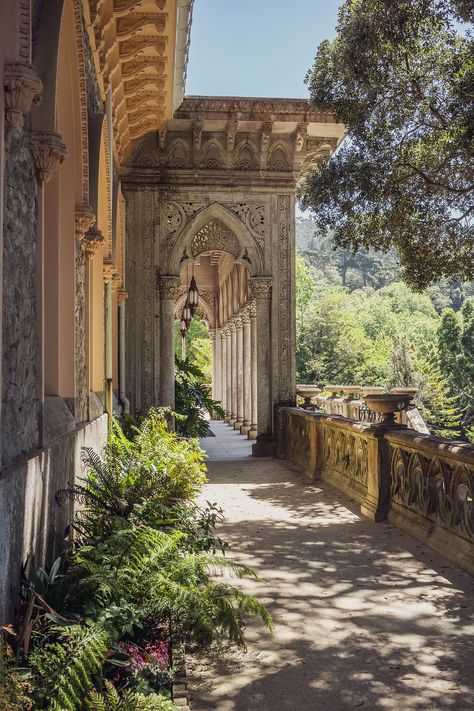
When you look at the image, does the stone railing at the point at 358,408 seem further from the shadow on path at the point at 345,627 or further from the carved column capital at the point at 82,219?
the carved column capital at the point at 82,219

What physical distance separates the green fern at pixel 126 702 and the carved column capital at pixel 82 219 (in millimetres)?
4270

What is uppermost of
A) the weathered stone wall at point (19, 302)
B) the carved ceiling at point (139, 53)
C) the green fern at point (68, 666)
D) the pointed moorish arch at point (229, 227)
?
the carved ceiling at point (139, 53)

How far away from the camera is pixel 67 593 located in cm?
341

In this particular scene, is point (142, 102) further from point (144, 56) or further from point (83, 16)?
point (83, 16)

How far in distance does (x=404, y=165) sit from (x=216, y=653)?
7526mm

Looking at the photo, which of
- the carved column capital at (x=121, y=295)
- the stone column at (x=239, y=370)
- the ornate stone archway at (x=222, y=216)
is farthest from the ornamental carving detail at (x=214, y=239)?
the stone column at (x=239, y=370)

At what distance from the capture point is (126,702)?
2.61 meters

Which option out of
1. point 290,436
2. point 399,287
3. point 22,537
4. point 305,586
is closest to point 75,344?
point 305,586

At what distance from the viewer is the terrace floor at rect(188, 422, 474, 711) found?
3535mm

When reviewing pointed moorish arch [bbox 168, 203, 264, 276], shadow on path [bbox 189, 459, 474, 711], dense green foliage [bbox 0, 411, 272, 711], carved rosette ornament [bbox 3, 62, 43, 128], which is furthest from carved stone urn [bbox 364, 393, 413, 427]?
pointed moorish arch [bbox 168, 203, 264, 276]

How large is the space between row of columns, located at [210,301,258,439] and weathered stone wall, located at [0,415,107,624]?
12527mm

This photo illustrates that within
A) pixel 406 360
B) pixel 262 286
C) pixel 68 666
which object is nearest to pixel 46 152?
pixel 68 666

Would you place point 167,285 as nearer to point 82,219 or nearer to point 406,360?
point 82,219

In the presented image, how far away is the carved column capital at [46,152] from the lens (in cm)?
412
